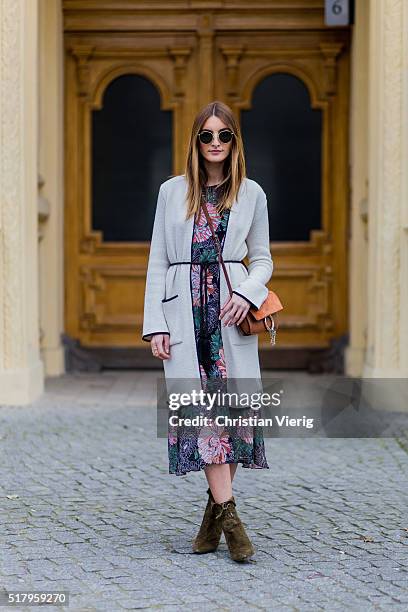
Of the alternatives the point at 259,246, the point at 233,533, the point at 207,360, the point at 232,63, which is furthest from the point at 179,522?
the point at 232,63

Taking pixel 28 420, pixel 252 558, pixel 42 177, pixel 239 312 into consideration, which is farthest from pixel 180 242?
pixel 42 177

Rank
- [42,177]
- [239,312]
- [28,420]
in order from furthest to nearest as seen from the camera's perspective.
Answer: [42,177]
[28,420]
[239,312]

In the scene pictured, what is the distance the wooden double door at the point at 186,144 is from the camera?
11094 mm

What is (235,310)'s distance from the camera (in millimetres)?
5094

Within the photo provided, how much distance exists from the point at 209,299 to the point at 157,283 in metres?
0.22

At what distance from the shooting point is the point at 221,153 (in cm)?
521

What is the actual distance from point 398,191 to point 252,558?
14.1 ft

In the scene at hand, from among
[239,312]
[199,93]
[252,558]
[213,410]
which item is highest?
[199,93]

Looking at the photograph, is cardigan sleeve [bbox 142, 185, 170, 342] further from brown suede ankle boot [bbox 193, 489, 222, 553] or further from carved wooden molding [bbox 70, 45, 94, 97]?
carved wooden molding [bbox 70, 45, 94, 97]

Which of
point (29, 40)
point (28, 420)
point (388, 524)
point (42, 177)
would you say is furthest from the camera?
point (42, 177)

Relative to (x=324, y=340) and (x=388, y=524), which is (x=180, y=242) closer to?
(x=388, y=524)

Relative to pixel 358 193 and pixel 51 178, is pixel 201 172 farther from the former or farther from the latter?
pixel 51 178

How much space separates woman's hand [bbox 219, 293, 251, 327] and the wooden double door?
6.01m

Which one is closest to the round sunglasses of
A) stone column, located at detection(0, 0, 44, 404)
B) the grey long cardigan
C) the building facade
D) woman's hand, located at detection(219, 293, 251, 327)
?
the grey long cardigan
